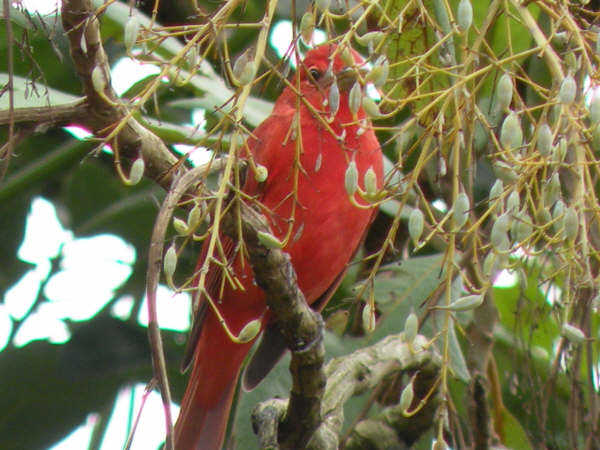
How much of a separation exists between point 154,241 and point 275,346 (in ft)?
5.77

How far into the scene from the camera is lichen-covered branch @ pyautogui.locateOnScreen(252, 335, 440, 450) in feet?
8.32

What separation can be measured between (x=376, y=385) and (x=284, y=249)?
1.46 feet

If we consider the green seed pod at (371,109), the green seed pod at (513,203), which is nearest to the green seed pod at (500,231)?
the green seed pod at (513,203)

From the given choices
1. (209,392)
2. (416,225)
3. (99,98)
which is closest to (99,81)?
(99,98)

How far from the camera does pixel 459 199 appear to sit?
59.2 inches

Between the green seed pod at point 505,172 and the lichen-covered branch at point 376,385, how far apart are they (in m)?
0.97

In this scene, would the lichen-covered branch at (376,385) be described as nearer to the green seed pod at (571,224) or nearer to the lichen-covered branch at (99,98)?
the lichen-covered branch at (99,98)

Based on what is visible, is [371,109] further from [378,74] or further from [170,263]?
[170,263]

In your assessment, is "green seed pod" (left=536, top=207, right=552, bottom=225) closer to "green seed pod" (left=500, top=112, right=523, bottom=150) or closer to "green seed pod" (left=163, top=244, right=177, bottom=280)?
"green seed pod" (left=500, top=112, right=523, bottom=150)

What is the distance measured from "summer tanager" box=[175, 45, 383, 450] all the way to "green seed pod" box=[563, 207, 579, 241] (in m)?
1.18

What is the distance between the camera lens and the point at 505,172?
61.7 inches

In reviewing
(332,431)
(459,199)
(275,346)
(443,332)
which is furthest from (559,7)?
(275,346)

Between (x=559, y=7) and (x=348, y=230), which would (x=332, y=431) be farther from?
(x=559, y=7)

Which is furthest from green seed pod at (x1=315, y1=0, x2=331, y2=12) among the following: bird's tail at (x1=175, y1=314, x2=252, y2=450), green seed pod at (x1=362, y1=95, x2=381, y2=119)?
bird's tail at (x1=175, y1=314, x2=252, y2=450)
